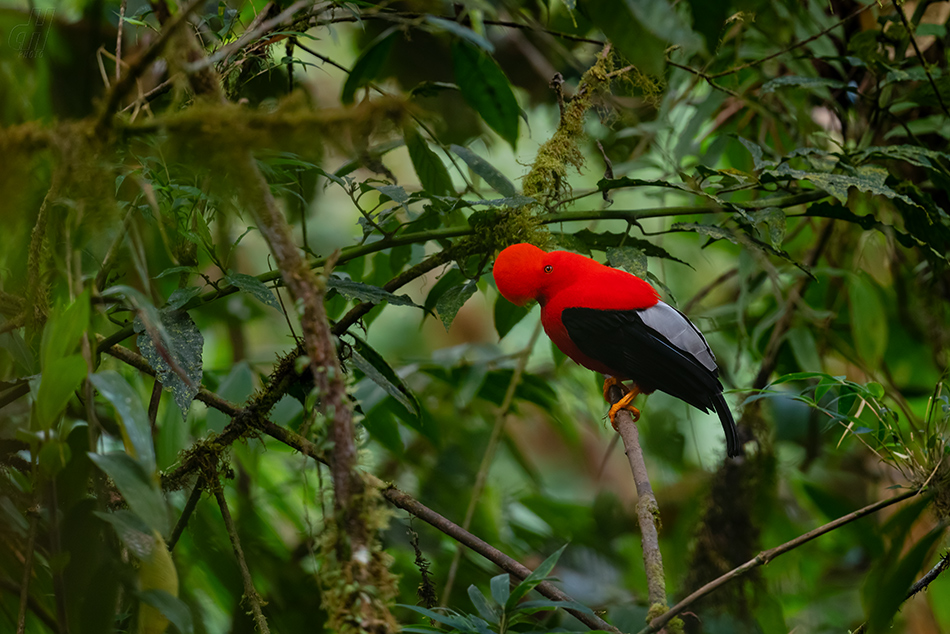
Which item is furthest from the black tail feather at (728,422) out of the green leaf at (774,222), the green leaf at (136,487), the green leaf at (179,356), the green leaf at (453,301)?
the green leaf at (136,487)

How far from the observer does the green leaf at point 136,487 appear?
0.73 m

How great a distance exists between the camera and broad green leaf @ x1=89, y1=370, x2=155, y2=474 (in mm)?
734

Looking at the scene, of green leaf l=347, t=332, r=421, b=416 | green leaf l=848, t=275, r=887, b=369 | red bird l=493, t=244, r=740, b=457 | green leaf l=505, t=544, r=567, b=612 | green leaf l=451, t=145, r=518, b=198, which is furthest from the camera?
green leaf l=848, t=275, r=887, b=369

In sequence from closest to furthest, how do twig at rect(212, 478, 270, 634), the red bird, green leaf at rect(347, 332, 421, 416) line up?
twig at rect(212, 478, 270, 634) < green leaf at rect(347, 332, 421, 416) < the red bird

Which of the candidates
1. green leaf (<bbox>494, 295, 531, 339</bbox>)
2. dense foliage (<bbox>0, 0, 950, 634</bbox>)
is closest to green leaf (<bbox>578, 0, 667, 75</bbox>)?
dense foliage (<bbox>0, 0, 950, 634</bbox>)

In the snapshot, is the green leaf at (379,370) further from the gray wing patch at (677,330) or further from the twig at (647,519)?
the gray wing patch at (677,330)

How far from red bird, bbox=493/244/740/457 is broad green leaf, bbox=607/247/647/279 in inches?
3.1

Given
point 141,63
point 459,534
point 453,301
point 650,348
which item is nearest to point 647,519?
point 459,534

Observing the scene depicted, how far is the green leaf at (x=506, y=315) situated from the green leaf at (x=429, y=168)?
1.01 ft

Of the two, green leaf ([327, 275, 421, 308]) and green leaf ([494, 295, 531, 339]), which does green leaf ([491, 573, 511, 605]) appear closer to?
green leaf ([327, 275, 421, 308])

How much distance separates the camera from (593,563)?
3.27 metres

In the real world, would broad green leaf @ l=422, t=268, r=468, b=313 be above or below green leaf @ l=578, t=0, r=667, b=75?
below

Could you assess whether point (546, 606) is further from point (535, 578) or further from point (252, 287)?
point (252, 287)

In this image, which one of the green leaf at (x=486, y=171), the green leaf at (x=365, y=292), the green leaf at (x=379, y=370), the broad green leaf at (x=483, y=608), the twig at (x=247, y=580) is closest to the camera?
the broad green leaf at (x=483, y=608)
